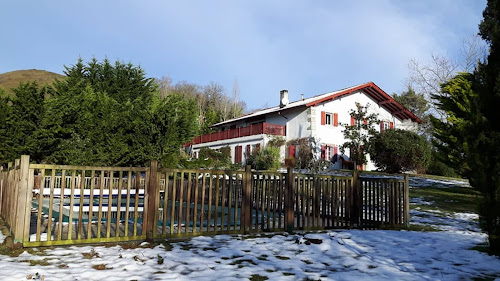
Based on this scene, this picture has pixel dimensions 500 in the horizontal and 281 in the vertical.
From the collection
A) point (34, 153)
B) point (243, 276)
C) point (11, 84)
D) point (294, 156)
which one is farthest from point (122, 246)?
point (11, 84)

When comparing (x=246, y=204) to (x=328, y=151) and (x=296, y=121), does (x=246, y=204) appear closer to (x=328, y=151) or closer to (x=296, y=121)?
(x=328, y=151)

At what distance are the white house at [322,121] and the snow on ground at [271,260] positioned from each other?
77.8 ft

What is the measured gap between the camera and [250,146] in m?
32.7

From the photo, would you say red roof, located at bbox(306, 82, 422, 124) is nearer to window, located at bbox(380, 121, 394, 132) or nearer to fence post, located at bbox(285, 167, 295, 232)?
window, located at bbox(380, 121, 394, 132)

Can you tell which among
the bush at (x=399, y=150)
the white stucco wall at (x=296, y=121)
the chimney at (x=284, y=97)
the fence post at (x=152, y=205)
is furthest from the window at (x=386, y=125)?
the fence post at (x=152, y=205)

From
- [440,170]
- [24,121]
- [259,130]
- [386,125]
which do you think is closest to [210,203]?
[24,121]

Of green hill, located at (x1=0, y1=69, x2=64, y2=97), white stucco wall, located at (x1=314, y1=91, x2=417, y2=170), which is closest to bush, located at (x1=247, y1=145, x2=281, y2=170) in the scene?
white stucco wall, located at (x1=314, y1=91, x2=417, y2=170)

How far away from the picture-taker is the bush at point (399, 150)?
24.5 metres

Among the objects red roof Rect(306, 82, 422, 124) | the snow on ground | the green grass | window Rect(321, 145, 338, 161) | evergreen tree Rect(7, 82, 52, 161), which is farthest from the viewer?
red roof Rect(306, 82, 422, 124)

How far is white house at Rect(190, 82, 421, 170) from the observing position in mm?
30719

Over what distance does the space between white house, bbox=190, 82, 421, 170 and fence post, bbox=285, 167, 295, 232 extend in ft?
74.3

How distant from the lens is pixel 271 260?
16.8ft

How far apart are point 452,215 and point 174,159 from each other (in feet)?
46.0

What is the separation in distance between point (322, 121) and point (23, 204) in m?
27.6
